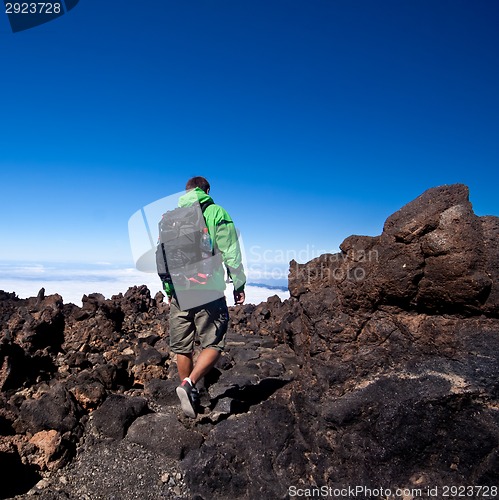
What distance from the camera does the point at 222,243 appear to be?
17.2ft

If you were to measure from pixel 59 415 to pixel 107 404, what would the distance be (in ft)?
2.12

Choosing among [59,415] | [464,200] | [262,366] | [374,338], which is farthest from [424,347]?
[59,415]

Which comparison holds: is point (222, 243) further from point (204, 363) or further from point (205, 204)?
point (204, 363)

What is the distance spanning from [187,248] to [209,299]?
0.80 metres

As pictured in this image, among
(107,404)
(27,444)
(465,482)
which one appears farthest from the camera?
(107,404)

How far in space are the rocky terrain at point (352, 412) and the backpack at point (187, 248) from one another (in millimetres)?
1668

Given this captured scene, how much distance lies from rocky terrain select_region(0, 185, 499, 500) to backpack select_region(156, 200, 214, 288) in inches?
65.7

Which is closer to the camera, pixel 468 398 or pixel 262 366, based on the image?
pixel 468 398

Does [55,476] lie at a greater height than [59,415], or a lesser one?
lesser

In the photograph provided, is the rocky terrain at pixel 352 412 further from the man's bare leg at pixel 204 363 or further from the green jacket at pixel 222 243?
the green jacket at pixel 222 243

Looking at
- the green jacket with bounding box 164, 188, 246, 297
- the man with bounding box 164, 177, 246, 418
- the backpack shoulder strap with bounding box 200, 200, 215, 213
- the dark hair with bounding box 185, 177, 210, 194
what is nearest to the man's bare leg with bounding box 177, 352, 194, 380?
the man with bounding box 164, 177, 246, 418

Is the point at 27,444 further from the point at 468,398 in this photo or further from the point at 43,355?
the point at 468,398

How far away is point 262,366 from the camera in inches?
304

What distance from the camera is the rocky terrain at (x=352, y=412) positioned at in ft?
12.8
